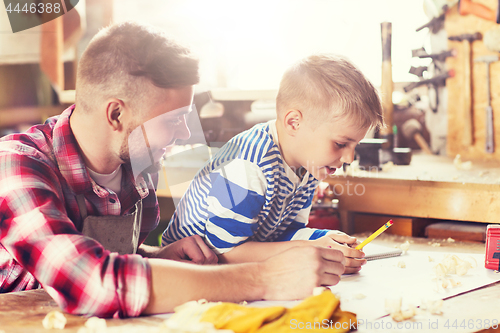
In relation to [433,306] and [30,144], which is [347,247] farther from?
[30,144]

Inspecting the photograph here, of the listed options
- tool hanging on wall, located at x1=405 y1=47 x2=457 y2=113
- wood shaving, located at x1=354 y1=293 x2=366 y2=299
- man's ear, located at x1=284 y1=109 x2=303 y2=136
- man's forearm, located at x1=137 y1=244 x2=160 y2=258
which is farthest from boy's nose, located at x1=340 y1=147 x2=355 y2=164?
tool hanging on wall, located at x1=405 y1=47 x2=457 y2=113

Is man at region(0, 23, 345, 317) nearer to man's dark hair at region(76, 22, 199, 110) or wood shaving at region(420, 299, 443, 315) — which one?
man's dark hair at region(76, 22, 199, 110)

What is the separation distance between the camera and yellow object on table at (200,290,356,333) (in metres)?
0.59

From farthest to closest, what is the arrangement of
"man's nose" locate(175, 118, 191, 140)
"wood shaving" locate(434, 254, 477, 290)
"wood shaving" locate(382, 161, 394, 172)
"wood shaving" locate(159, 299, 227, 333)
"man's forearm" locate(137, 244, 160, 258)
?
"wood shaving" locate(382, 161, 394, 172) < "man's forearm" locate(137, 244, 160, 258) < "man's nose" locate(175, 118, 191, 140) < "wood shaving" locate(434, 254, 477, 290) < "wood shaving" locate(159, 299, 227, 333)

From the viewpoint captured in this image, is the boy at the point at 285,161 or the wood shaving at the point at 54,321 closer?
the wood shaving at the point at 54,321

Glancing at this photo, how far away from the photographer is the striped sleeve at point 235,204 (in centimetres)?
93

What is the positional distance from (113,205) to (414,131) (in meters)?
1.66

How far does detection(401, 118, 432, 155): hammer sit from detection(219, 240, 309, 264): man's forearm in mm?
1429

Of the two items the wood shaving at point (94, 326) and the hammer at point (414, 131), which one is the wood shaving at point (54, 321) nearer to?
the wood shaving at point (94, 326)

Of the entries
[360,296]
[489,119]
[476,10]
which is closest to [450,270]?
[360,296]

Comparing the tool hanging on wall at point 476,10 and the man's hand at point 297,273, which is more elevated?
the tool hanging on wall at point 476,10

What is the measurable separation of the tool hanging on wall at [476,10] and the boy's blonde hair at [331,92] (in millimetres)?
1151

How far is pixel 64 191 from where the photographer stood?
86 centimetres

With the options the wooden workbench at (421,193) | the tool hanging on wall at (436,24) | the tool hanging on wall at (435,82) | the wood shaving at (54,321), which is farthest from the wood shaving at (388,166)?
the wood shaving at (54,321)
